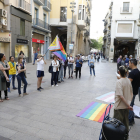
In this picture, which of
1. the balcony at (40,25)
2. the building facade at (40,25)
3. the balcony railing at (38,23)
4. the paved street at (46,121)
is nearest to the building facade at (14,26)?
the balcony railing at (38,23)

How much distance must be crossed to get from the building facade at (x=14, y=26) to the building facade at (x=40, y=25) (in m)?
2.06

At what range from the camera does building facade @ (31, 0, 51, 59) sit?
75.5 ft

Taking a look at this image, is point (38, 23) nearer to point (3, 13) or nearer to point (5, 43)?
point (5, 43)

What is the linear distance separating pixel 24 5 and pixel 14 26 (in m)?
3.30

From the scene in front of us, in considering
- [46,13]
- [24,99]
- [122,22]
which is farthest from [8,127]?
[122,22]

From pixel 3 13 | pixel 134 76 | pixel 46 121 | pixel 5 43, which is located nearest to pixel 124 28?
pixel 5 43

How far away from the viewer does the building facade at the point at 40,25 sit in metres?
23.0

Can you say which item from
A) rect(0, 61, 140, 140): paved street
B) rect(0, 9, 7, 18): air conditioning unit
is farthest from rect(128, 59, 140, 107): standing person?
rect(0, 9, 7, 18): air conditioning unit

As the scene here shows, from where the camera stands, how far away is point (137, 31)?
104ft

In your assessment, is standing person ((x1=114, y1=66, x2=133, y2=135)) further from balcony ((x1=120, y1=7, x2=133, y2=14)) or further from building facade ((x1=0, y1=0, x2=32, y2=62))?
balcony ((x1=120, y1=7, x2=133, y2=14))

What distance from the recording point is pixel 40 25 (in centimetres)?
2477

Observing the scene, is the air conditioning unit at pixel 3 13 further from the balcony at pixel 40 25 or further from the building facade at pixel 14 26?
the balcony at pixel 40 25

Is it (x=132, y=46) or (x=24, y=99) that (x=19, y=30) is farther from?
(x=132, y=46)

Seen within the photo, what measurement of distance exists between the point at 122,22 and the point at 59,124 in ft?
106
